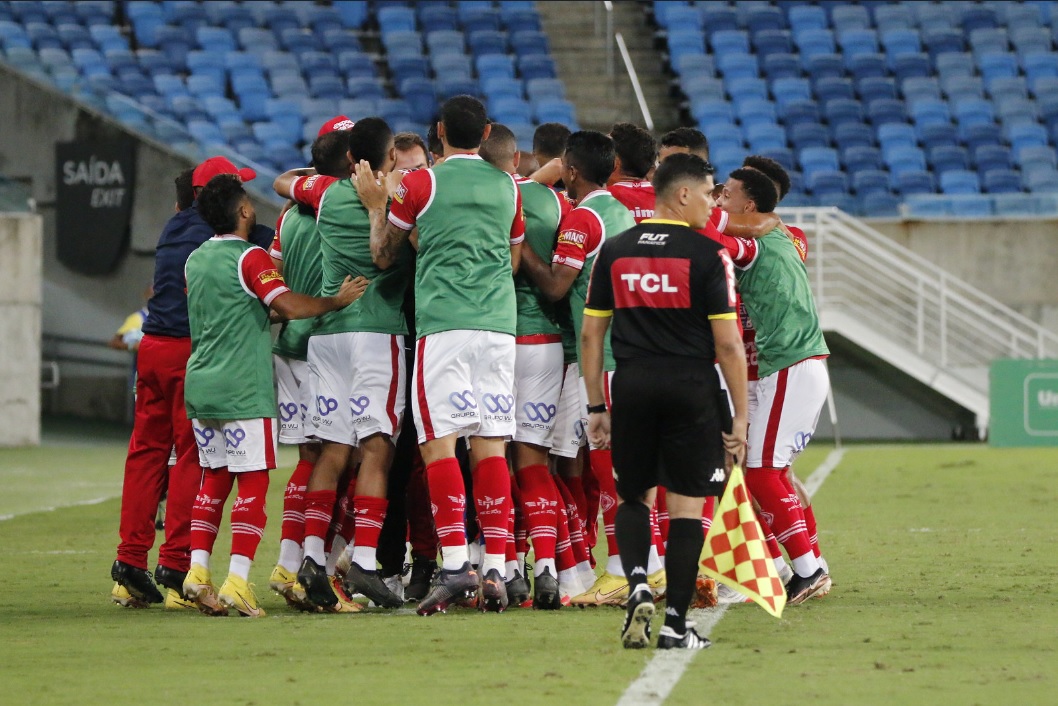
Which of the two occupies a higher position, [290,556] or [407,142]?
[407,142]

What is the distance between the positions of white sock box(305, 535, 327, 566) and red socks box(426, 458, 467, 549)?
666 mm

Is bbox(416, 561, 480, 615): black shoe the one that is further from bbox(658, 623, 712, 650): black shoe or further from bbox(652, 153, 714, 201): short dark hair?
bbox(652, 153, 714, 201): short dark hair

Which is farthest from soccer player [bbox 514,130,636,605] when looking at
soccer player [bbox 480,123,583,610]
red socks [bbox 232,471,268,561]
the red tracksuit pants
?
the red tracksuit pants

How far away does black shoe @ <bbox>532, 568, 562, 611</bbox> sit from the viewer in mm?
7371

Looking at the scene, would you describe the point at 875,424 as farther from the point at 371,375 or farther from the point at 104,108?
the point at 371,375

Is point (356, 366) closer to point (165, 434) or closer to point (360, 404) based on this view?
point (360, 404)

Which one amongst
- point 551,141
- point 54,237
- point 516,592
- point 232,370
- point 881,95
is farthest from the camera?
point 881,95

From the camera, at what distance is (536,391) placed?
764cm

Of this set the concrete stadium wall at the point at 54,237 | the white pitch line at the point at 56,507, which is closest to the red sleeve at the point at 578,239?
the white pitch line at the point at 56,507

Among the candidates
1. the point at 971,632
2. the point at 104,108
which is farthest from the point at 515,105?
the point at 971,632

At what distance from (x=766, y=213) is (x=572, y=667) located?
3.04m

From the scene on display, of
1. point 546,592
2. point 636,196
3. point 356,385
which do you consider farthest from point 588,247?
point 546,592

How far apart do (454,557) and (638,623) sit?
4.45 feet

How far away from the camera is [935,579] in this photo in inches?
324
